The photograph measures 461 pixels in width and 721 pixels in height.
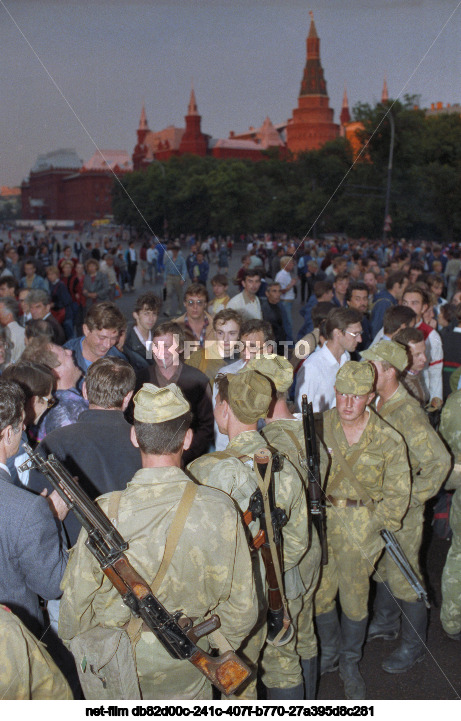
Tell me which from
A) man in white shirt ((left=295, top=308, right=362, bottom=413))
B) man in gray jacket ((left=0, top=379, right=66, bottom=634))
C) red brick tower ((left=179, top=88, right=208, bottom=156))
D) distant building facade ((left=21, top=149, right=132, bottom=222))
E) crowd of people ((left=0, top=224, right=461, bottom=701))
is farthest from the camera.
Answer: distant building facade ((left=21, top=149, right=132, bottom=222))

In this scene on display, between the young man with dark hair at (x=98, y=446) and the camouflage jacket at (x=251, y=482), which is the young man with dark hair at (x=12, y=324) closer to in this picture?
the young man with dark hair at (x=98, y=446)

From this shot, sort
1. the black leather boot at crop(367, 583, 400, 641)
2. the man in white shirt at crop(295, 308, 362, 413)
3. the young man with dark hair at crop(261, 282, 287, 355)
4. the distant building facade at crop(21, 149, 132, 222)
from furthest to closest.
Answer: the distant building facade at crop(21, 149, 132, 222) < the young man with dark hair at crop(261, 282, 287, 355) < the man in white shirt at crop(295, 308, 362, 413) < the black leather boot at crop(367, 583, 400, 641)

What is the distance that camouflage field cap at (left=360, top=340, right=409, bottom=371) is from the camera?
144 inches

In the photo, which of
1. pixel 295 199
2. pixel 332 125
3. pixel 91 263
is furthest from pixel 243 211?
pixel 91 263

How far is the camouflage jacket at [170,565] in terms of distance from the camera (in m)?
1.98

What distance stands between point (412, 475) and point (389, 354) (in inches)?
29.0

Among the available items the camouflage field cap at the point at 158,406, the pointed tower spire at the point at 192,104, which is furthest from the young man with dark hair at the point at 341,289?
the pointed tower spire at the point at 192,104

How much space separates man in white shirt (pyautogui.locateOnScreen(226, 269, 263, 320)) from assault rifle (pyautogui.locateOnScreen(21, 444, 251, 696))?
4979mm

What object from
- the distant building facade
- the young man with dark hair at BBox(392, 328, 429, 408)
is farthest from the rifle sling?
the distant building facade

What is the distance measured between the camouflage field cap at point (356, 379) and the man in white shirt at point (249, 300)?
379cm

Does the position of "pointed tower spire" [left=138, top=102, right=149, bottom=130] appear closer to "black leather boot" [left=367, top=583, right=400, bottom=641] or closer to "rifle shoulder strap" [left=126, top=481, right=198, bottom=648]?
"black leather boot" [left=367, top=583, right=400, bottom=641]

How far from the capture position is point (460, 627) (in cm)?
371
